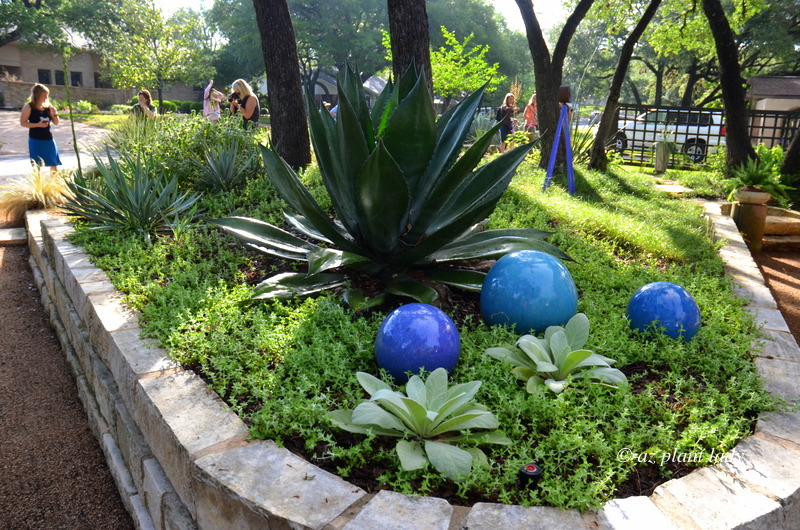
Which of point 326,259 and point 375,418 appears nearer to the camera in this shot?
point 375,418

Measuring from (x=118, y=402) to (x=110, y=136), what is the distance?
7839 mm

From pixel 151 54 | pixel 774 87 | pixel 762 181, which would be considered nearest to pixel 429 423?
pixel 762 181

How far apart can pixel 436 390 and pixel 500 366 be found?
58cm

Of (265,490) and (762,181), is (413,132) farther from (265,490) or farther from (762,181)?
(762,181)

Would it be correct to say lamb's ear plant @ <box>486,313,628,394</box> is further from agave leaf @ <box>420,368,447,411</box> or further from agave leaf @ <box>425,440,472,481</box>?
agave leaf @ <box>425,440,472,481</box>

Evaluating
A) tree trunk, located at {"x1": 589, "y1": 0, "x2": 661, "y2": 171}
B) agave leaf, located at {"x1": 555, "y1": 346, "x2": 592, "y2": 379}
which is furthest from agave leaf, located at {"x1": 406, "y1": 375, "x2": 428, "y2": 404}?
tree trunk, located at {"x1": 589, "y1": 0, "x2": 661, "y2": 171}

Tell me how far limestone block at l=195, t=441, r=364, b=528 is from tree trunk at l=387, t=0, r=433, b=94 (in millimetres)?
4420

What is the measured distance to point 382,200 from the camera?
3.37 metres

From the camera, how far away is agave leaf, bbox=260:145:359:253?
12.3ft

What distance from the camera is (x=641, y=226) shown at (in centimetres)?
598

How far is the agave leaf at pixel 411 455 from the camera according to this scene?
2.13 m

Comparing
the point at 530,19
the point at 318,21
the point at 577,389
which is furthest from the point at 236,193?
the point at 318,21

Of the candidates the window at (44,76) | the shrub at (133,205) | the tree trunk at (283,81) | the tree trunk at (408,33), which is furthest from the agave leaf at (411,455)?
the window at (44,76)

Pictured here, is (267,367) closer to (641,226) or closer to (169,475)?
(169,475)
